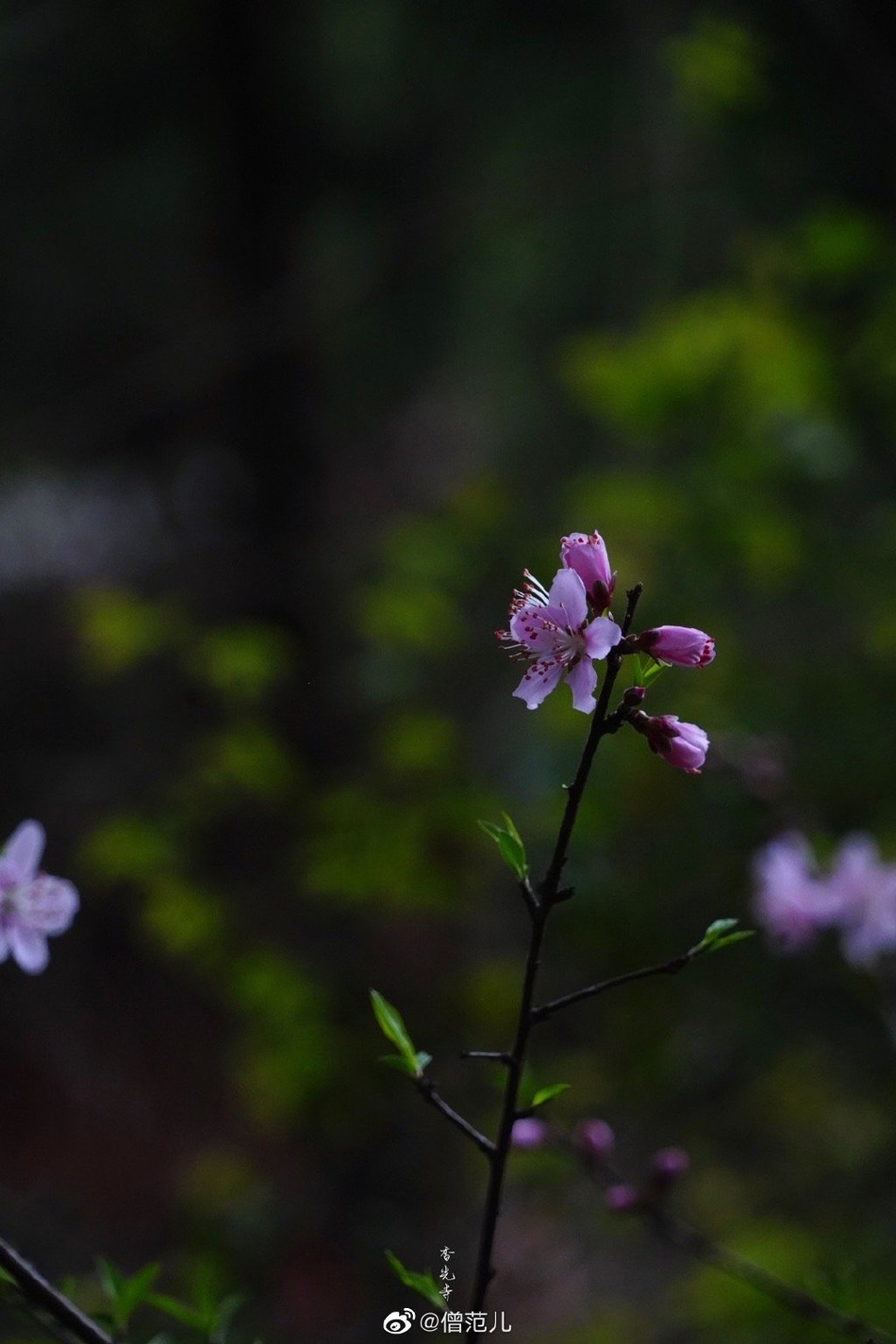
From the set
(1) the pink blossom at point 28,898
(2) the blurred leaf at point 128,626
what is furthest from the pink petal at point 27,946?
(2) the blurred leaf at point 128,626

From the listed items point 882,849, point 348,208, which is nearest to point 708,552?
point 882,849

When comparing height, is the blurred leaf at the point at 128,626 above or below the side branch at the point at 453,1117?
above

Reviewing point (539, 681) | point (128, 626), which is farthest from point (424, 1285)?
point (128, 626)

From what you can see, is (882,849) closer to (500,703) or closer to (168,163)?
(500,703)

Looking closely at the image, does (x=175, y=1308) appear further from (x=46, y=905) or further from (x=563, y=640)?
(x=563, y=640)

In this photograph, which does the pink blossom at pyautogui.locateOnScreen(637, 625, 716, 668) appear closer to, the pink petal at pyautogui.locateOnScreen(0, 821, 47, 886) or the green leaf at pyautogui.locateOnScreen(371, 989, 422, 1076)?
the green leaf at pyautogui.locateOnScreen(371, 989, 422, 1076)

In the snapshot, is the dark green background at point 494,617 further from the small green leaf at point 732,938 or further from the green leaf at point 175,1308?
the green leaf at point 175,1308
